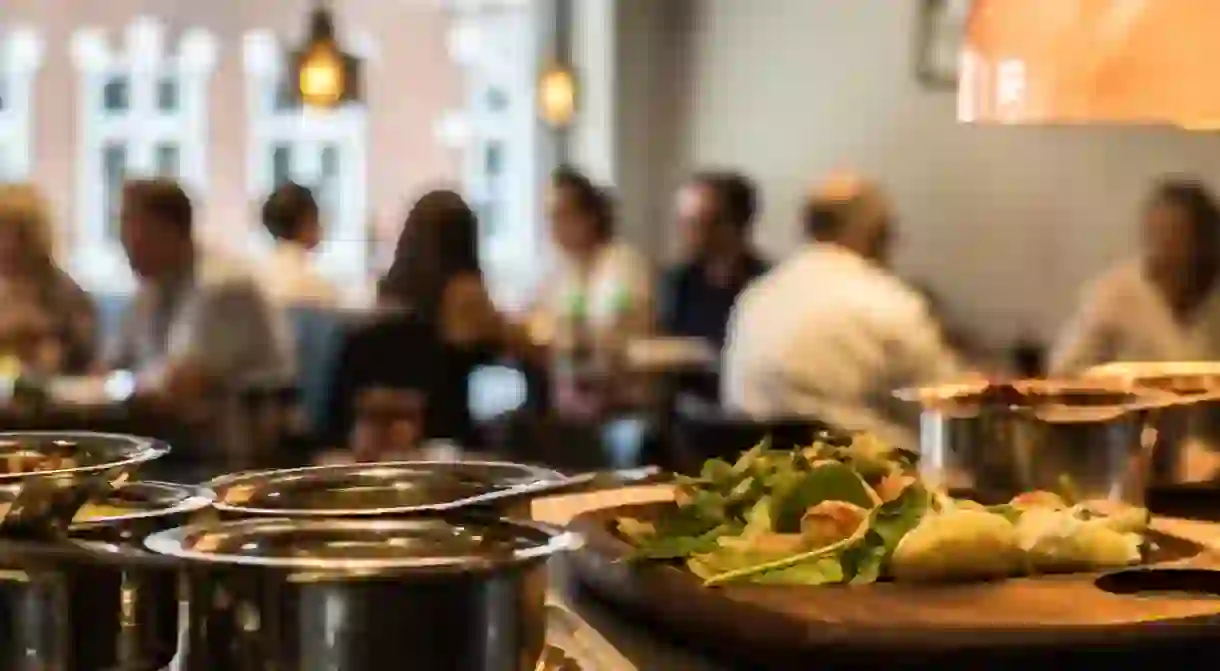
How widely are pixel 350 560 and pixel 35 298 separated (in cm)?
463

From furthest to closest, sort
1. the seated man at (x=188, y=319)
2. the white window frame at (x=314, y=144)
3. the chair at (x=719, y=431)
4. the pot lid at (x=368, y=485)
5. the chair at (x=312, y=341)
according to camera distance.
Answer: the white window frame at (x=314, y=144) → the chair at (x=312, y=341) → the seated man at (x=188, y=319) → the chair at (x=719, y=431) → the pot lid at (x=368, y=485)

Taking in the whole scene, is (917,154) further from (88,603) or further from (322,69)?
(88,603)

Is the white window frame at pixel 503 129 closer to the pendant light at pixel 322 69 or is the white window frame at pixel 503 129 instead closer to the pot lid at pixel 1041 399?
the pendant light at pixel 322 69

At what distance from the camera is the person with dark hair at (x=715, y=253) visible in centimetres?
653

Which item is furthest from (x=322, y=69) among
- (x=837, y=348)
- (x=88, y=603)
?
(x=88, y=603)

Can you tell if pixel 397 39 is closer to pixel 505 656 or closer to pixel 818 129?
pixel 818 129

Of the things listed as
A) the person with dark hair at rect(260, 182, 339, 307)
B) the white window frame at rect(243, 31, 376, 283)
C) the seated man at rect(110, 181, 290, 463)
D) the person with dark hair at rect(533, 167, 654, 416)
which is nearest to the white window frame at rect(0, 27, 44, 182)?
the white window frame at rect(243, 31, 376, 283)

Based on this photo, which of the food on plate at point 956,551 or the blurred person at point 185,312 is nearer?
the food on plate at point 956,551

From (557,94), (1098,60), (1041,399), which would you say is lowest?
(1041,399)

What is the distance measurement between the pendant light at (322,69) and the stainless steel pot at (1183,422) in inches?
219

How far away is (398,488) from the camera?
1.27 m

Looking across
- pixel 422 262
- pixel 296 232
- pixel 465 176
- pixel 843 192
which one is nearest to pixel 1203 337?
pixel 843 192

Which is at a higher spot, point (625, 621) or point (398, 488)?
point (398, 488)

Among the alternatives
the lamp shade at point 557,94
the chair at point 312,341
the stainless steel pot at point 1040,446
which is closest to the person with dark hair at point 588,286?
the chair at point 312,341
